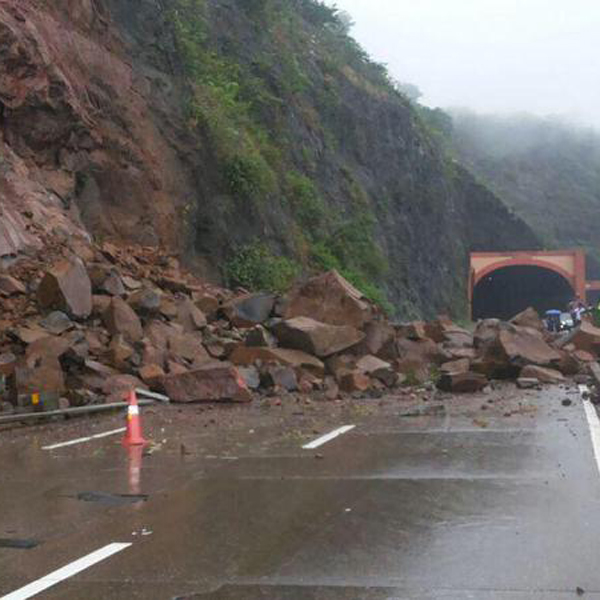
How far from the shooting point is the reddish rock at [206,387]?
16047 millimetres

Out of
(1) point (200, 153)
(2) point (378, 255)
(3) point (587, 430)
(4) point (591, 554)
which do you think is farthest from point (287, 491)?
(2) point (378, 255)

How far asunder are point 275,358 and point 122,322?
317 centimetres

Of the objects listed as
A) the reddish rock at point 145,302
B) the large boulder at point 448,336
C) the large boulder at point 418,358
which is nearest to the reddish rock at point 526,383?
the large boulder at point 418,358

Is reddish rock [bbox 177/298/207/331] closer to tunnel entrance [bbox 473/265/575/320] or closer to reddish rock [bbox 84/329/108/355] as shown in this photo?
reddish rock [bbox 84/329/108/355]

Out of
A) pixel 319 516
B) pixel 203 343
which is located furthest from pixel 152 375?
pixel 319 516

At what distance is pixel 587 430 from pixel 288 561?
Result: 708 centimetres

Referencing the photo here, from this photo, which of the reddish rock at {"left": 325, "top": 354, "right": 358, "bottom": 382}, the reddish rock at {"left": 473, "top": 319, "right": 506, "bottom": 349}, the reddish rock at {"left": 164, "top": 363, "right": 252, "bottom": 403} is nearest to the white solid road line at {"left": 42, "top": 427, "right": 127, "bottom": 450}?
the reddish rock at {"left": 164, "top": 363, "right": 252, "bottom": 403}

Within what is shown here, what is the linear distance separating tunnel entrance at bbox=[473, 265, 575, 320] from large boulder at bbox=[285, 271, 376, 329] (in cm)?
4766

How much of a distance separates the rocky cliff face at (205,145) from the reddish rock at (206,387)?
5512 mm

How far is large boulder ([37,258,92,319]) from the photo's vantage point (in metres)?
17.4

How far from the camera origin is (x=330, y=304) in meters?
21.6

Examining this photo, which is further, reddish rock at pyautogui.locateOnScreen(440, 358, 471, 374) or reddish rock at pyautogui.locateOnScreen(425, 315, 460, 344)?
reddish rock at pyautogui.locateOnScreen(425, 315, 460, 344)

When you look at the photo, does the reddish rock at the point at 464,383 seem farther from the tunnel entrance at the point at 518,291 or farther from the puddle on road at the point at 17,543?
the tunnel entrance at the point at 518,291

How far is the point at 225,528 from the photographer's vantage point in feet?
22.7
